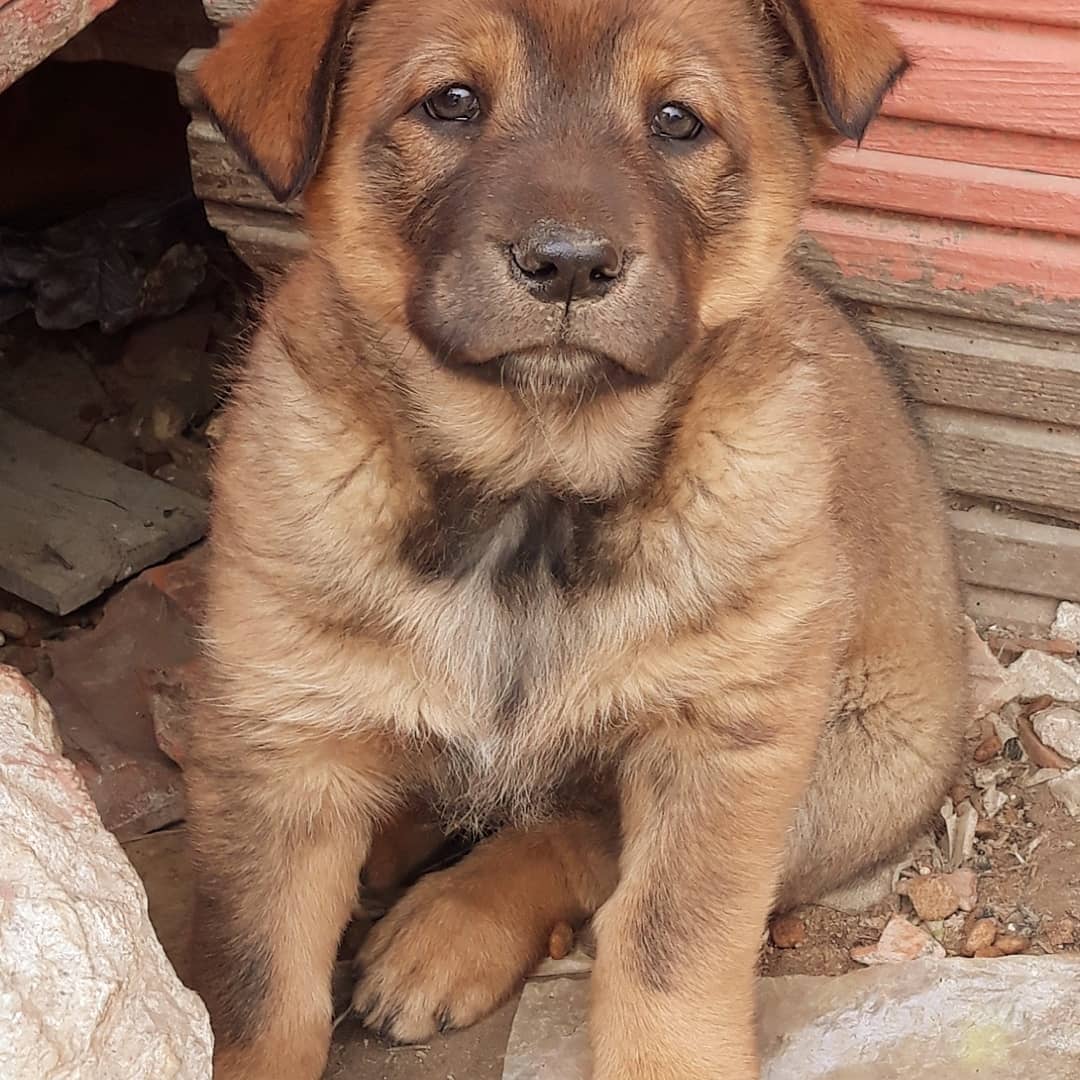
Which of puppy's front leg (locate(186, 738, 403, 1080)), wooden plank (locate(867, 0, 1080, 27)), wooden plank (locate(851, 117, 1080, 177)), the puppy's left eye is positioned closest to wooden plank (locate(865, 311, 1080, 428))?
wooden plank (locate(851, 117, 1080, 177))

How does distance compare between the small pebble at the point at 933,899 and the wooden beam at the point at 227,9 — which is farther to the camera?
the wooden beam at the point at 227,9

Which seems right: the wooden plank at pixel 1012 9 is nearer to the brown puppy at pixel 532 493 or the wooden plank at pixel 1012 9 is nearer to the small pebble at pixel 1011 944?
the brown puppy at pixel 532 493

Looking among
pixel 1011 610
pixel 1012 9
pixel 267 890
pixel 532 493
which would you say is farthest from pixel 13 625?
pixel 1012 9

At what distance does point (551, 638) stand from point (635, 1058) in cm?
80

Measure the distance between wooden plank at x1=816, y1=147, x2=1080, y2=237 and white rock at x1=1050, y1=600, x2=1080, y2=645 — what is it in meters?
1.06

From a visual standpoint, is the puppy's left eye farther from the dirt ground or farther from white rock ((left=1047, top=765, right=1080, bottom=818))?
white rock ((left=1047, top=765, right=1080, bottom=818))

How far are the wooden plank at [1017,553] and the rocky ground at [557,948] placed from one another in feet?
0.34

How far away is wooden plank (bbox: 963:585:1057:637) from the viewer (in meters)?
4.62

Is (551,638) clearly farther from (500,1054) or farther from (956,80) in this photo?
(956,80)

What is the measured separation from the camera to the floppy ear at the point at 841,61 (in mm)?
2859

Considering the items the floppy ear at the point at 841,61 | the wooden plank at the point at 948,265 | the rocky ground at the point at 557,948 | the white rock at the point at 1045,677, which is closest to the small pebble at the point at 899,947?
the rocky ground at the point at 557,948

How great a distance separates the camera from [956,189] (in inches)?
160

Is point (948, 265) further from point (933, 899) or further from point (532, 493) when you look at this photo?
point (532, 493)

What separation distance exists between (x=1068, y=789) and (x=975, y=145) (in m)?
1.57
